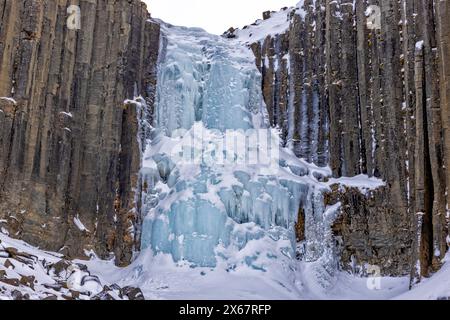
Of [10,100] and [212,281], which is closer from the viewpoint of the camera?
[212,281]

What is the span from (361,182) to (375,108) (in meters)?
3.13

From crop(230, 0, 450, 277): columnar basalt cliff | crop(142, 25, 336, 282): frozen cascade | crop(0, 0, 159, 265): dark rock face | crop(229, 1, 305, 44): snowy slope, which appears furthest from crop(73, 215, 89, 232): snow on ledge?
A: crop(229, 1, 305, 44): snowy slope

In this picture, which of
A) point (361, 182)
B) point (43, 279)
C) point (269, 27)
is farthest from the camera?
point (269, 27)

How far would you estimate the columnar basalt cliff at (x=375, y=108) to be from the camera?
2908 cm

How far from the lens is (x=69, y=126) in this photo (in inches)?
1298

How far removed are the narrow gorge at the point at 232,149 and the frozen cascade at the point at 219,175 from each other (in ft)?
0.22

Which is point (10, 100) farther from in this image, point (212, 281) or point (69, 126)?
point (212, 281)

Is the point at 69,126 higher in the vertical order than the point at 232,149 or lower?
higher

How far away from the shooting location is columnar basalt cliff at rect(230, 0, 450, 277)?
29.1 meters

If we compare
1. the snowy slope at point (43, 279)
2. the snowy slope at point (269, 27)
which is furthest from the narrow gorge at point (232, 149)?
the snowy slope at point (43, 279)

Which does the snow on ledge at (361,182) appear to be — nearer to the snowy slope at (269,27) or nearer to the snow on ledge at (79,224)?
the snowy slope at (269,27)

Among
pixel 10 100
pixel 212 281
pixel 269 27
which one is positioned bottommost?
pixel 212 281

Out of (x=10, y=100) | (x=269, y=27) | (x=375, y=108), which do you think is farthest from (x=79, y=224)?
(x=269, y=27)
